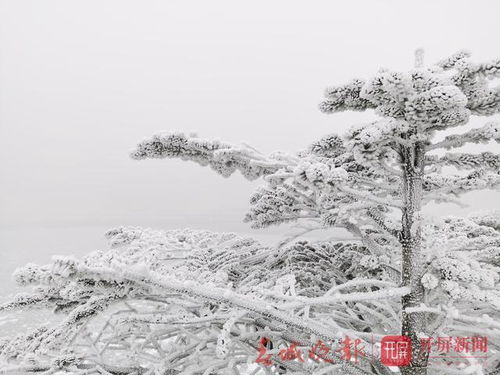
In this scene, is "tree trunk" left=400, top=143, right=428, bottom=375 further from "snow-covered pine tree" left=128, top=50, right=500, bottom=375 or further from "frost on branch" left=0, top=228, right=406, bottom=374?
"frost on branch" left=0, top=228, right=406, bottom=374

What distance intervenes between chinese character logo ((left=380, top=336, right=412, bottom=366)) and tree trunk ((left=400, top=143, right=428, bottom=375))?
0.15ft

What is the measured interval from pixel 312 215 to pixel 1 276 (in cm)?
14560

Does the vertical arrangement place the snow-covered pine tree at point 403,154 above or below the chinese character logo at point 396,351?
above

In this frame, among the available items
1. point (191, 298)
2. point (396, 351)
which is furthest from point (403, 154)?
point (191, 298)

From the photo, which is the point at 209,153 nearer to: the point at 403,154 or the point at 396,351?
the point at 403,154

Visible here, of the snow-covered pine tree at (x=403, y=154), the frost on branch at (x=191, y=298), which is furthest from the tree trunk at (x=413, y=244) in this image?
the frost on branch at (x=191, y=298)

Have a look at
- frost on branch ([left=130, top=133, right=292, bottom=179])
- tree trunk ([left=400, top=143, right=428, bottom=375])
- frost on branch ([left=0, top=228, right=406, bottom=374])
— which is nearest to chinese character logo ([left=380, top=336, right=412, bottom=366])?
tree trunk ([left=400, top=143, right=428, bottom=375])

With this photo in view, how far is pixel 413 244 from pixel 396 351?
2.98 ft

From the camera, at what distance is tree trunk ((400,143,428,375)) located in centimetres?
324

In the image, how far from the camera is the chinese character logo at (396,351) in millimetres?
3238

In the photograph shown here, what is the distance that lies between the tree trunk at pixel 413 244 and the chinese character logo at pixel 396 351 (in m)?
0.04

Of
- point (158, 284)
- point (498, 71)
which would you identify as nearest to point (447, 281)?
point (498, 71)

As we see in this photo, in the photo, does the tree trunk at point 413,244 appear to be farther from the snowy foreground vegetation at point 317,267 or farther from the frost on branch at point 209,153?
the frost on branch at point 209,153

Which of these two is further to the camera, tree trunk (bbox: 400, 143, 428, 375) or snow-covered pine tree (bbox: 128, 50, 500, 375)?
tree trunk (bbox: 400, 143, 428, 375)
